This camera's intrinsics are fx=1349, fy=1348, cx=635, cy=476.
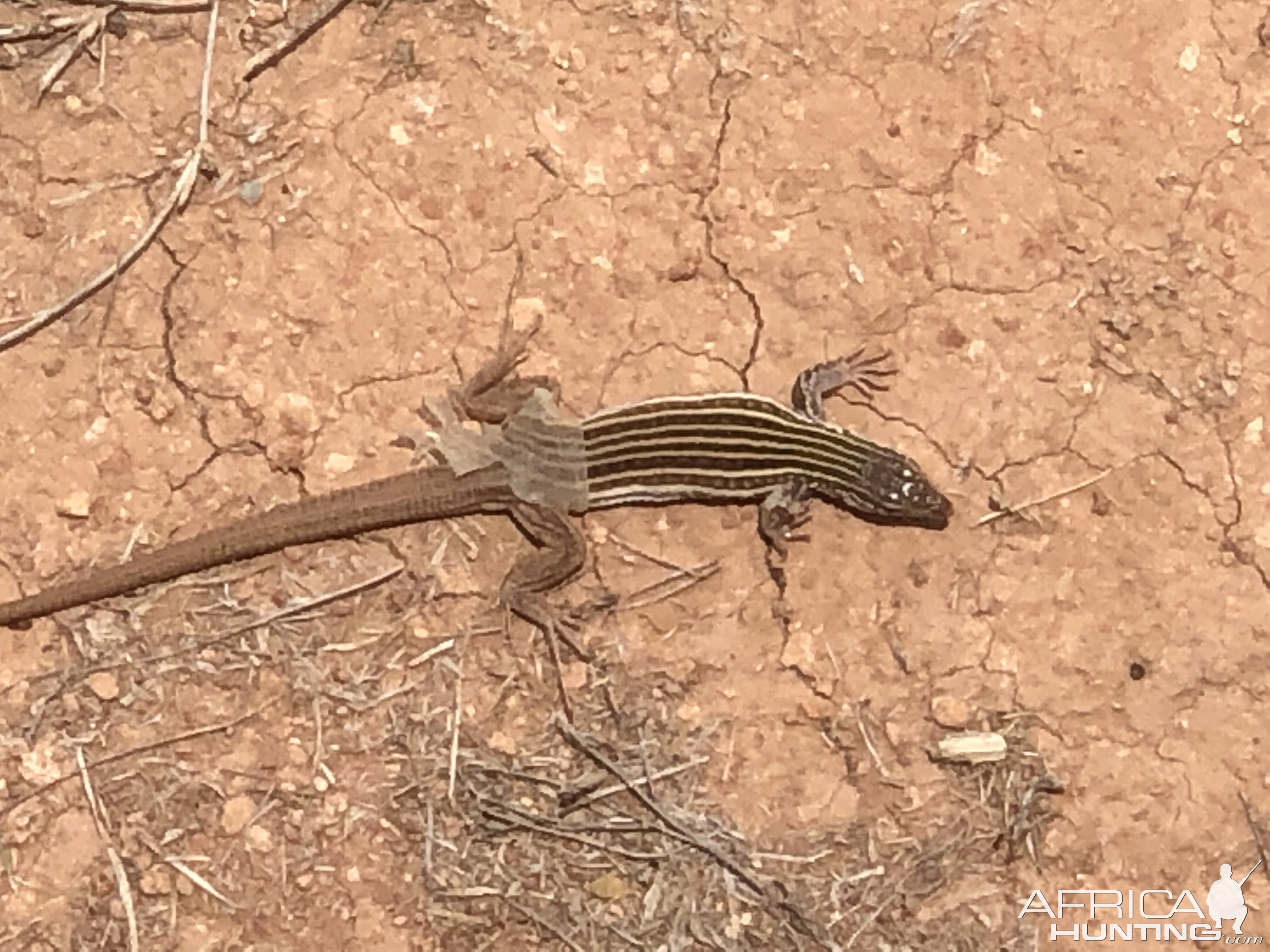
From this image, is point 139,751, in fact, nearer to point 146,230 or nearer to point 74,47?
point 146,230

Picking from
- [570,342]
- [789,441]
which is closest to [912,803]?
[789,441]

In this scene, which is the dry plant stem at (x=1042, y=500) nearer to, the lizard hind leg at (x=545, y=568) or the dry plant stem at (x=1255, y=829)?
the dry plant stem at (x=1255, y=829)

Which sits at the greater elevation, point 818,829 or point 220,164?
point 220,164

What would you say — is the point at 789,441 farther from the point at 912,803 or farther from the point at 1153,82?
the point at 1153,82

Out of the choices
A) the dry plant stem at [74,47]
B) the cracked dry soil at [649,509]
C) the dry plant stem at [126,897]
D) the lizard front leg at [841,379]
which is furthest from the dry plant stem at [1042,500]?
the dry plant stem at [74,47]

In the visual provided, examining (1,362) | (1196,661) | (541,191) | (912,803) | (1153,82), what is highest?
(1153,82)

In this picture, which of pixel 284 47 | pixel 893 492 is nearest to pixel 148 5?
pixel 284 47
